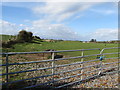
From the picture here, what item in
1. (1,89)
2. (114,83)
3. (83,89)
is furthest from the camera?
(114,83)

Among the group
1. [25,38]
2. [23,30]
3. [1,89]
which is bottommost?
[1,89]

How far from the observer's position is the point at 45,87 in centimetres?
398

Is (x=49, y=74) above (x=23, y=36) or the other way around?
the other way around

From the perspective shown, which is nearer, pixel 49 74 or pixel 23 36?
pixel 49 74

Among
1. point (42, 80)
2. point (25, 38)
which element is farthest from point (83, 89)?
point (25, 38)

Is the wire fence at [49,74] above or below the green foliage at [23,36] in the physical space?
below

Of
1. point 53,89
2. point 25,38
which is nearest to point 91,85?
point 53,89

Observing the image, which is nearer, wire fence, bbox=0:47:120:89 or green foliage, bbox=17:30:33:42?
wire fence, bbox=0:47:120:89

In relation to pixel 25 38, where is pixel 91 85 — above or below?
below

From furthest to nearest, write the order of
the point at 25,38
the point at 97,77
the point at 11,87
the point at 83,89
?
the point at 25,38 → the point at 97,77 → the point at 83,89 → the point at 11,87

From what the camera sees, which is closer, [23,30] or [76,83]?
[76,83]

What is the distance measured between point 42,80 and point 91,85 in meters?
2.05

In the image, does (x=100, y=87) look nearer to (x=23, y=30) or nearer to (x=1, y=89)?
(x=1, y=89)

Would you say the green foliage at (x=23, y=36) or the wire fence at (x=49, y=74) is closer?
the wire fence at (x=49, y=74)
